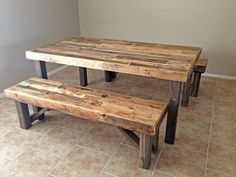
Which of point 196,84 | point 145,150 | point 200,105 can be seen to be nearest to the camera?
point 145,150

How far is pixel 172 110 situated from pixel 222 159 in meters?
0.56

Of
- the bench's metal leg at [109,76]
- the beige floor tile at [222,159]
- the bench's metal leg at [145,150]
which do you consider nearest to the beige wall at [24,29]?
the bench's metal leg at [109,76]

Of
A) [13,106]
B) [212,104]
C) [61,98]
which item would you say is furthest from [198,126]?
[13,106]

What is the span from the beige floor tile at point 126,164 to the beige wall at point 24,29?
184 centimetres

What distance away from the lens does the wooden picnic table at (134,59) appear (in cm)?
180

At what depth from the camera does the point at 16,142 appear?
6.77 ft

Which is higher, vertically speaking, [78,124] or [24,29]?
[24,29]

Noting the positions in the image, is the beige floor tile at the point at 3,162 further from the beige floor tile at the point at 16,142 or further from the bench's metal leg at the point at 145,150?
the bench's metal leg at the point at 145,150

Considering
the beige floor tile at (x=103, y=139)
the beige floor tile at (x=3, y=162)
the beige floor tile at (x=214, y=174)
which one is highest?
the beige floor tile at (x=103, y=139)

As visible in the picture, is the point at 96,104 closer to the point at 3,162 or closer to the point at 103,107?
the point at 103,107

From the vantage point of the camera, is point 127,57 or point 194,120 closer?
point 127,57

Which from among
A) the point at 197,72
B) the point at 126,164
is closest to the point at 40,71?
the point at 126,164

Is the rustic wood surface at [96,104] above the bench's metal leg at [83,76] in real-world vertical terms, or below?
above

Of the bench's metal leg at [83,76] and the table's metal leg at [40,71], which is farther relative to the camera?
the bench's metal leg at [83,76]
